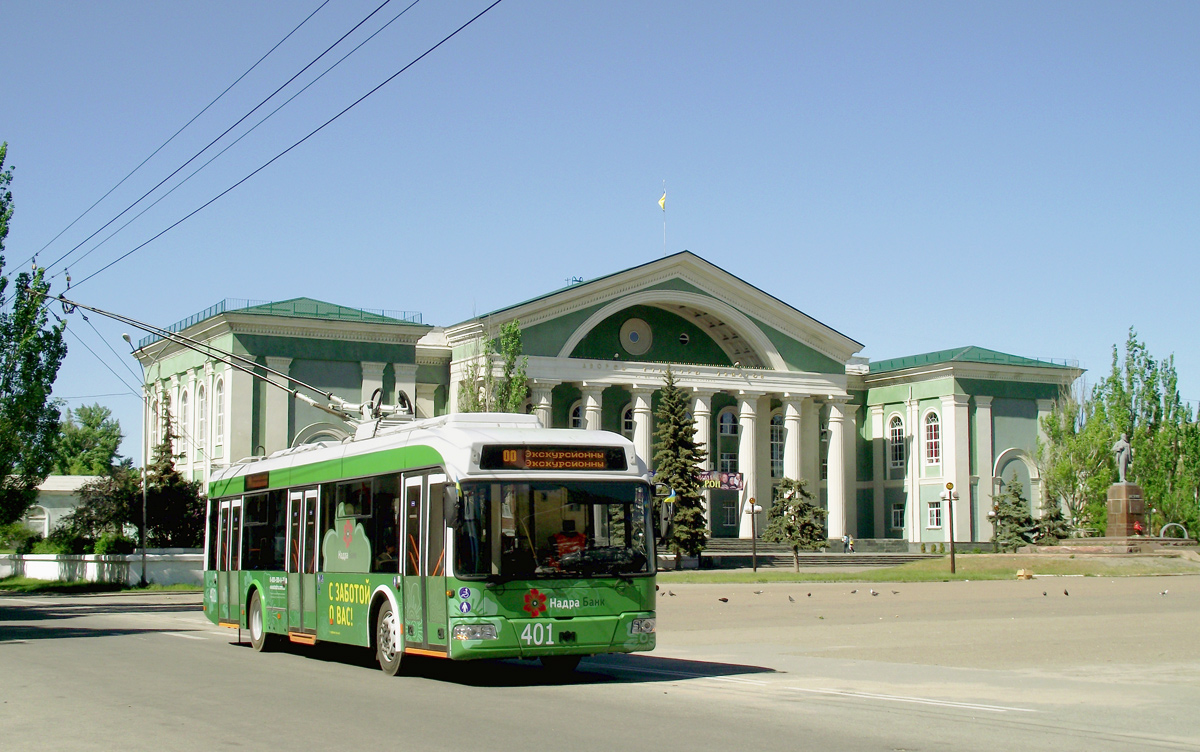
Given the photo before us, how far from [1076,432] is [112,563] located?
155 ft

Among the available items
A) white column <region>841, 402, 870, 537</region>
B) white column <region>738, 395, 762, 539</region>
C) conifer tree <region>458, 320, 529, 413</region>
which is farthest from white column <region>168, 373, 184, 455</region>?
white column <region>841, 402, 870, 537</region>

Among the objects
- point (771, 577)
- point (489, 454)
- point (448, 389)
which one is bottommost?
point (771, 577)

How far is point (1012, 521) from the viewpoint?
66.3 m

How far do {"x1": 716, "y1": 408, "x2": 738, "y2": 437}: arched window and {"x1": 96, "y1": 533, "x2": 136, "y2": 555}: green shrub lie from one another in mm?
31871

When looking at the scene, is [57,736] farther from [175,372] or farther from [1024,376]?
[1024,376]

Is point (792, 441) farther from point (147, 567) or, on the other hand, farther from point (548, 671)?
point (548, 671)

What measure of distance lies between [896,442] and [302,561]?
195ft

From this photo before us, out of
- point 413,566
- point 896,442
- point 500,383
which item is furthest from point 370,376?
point 413,566

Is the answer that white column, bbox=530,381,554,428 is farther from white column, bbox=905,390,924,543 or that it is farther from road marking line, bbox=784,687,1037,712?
road marking line, bbox=784,687,1037,712

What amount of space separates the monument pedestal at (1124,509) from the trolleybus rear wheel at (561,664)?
43.3 meters

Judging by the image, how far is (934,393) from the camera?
70.3 meters

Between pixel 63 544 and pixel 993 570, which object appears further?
pixel 63 544

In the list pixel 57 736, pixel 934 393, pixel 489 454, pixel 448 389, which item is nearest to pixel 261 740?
pixel 57 736

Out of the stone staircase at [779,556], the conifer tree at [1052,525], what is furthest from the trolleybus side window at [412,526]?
the conifer tree at [1052,525]
